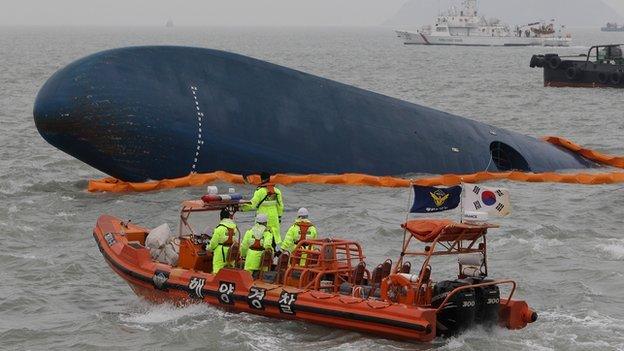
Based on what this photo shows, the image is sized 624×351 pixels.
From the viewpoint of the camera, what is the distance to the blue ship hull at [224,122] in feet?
97.1

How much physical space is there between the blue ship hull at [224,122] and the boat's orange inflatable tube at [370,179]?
0.47 meters

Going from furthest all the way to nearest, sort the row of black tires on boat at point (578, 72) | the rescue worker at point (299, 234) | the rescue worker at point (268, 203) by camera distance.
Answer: the row of black tires on boat at point (578, 72) → the rescue worker at point (268, 203) → the rescue worker at point (299, 234)

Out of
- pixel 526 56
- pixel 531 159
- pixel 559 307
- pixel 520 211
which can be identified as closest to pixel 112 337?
pixel 559 307

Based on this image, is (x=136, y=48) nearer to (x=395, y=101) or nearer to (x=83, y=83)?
(x=83, y=83)

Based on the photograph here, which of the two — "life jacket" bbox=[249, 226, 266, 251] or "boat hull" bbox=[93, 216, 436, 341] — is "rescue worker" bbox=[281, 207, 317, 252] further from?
"boat hull" bbox=[93, 216, 436, 341]

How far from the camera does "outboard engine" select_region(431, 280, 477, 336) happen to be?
56.2 feet

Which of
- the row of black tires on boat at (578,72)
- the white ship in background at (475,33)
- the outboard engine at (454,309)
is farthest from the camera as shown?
the white ship in background at (475,33)

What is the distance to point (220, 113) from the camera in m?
31.1

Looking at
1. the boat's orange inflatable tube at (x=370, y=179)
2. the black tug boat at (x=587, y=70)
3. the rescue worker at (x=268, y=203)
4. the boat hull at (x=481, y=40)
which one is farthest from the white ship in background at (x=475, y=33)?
the rescue worker at (x=268, y=203)

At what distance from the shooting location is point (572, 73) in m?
80.2

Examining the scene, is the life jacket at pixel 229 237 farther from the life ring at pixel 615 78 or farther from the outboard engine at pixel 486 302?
the life ring at pixel 615 78

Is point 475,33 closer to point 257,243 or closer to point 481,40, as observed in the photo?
point 481,40

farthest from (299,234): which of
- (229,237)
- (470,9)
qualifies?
(470,9)

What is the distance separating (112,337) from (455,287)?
19.3 ft
